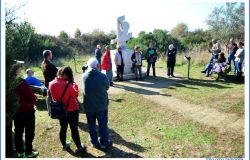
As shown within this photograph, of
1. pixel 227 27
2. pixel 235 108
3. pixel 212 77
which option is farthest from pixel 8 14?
pixel 227 27

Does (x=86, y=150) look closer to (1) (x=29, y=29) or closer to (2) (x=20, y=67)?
(2) (x=20, y=67)

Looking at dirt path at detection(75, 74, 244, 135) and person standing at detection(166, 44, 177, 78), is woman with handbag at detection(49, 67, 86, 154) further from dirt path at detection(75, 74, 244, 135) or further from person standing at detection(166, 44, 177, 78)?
person standing at detection(166, 44, 177, 78)

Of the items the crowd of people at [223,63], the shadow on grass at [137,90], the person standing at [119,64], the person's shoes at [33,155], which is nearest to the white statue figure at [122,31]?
the person standing at [119,64]

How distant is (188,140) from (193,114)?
207 centimetres

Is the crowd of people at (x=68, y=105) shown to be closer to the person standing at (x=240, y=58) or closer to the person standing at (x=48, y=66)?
the person standing at (x=48, y=66)

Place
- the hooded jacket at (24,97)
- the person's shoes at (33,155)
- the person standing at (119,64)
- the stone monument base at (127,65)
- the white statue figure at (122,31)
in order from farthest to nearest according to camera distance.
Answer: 1. the white statue figure at (122,31)
2. the stone monument base at (127,65)
3. the person standing at (119,64)
4. the person's shoes at (33,155)
5. the hooded jacket at (24,97)

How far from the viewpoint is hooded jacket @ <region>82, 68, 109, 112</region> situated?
649 centimetres

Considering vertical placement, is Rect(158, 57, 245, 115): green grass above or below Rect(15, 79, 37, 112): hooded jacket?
below

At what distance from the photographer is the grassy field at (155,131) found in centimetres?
666

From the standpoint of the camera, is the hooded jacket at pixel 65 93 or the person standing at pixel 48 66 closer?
the hooded jacket at pixel 65 93

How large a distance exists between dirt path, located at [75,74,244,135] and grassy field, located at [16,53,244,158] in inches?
10.8

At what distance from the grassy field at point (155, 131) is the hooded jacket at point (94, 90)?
3.21 ft

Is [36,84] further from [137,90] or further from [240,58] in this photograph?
[240,58]

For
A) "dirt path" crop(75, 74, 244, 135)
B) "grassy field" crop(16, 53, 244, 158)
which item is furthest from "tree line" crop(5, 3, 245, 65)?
"grassy field" crop(16, 53, 244, 158)
